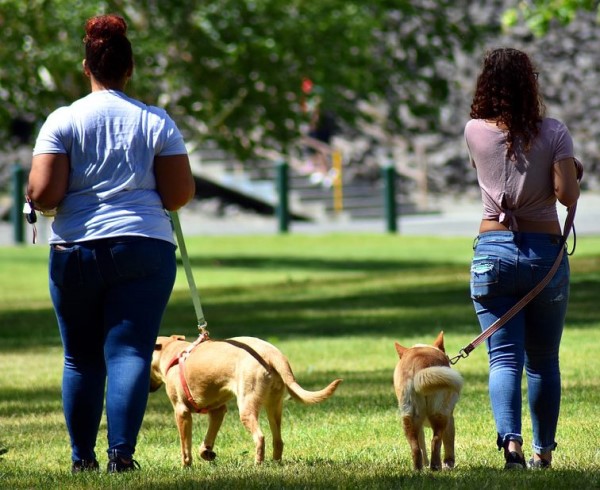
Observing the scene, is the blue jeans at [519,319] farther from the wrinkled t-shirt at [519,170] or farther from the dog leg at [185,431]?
the dog leg at [185,431]

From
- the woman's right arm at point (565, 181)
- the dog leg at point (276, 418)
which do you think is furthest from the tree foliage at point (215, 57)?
the woman's right arm at point (565, 181)

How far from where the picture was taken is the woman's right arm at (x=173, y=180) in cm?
611

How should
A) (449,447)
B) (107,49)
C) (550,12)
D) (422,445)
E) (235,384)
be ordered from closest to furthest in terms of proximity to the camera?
(107,49) → (422,445) → (449,447) → (235,384) → (550,12)

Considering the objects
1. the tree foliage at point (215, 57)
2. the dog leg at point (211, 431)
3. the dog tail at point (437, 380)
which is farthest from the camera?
the tree foliage at point (215, 57)

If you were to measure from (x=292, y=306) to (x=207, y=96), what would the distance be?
21.3 ft

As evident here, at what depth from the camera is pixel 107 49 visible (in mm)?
6086

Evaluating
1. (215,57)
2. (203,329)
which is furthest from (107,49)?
(215,57)

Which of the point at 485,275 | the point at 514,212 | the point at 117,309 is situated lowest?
the point at 117,309

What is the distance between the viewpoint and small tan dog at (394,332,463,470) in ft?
19.7

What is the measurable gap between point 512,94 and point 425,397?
1407 mm

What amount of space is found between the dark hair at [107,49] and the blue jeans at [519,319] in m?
1.80

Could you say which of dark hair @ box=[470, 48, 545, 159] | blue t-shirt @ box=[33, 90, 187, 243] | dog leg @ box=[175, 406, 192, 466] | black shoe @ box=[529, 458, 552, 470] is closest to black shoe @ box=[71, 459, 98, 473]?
dog leg @ box=[175, 406, 192, 466]

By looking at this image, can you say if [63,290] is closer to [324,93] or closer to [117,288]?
[117,288]

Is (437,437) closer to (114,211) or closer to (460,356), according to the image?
(460,356)
